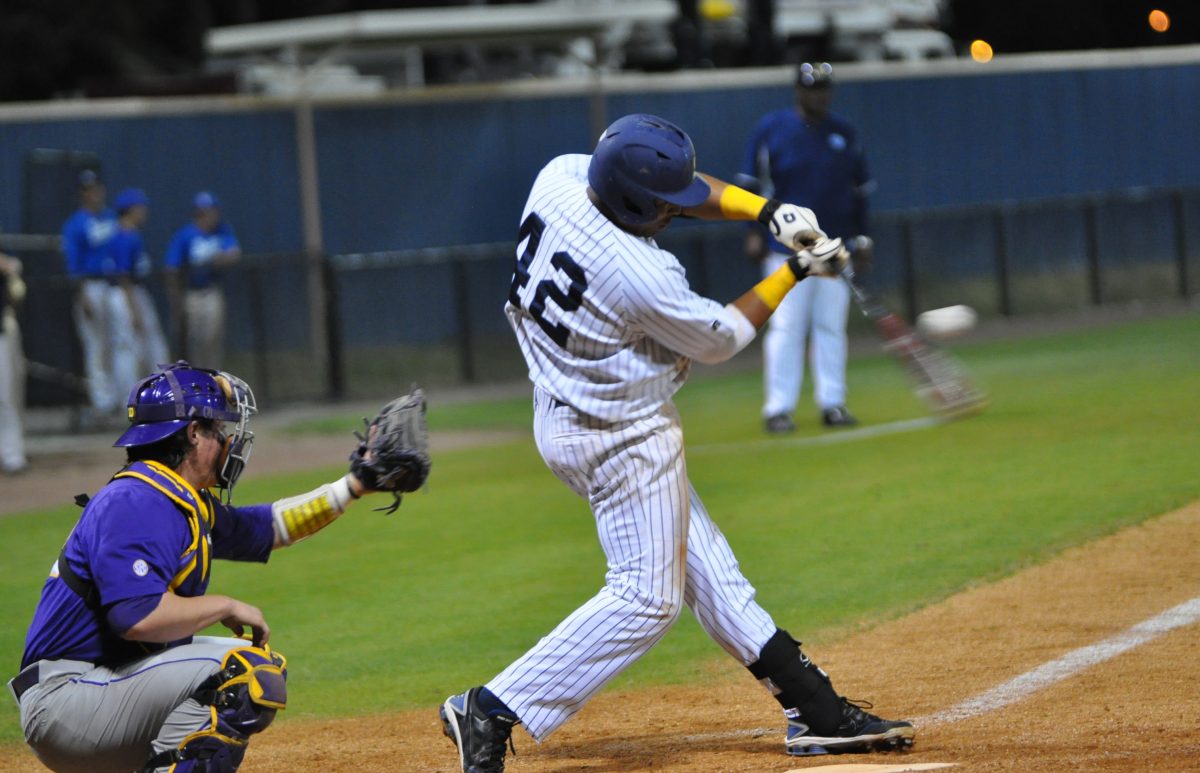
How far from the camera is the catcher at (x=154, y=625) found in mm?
4359

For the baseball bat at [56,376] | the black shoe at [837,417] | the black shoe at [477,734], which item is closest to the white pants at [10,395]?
the baseball bat at [56,376]

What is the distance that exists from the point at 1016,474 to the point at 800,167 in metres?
3.15

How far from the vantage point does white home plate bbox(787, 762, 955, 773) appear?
15.9 feet

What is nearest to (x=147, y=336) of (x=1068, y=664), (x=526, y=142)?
(x=526, y=142)

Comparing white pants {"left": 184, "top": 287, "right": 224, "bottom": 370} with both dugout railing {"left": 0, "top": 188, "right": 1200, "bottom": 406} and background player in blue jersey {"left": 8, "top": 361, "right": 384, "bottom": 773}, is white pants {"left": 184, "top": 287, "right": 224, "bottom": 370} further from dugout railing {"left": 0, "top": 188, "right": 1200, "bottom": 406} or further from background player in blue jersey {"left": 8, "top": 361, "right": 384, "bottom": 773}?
background player in blue jersey {"left": 8, "top": 361, "right": 384, "bottom": 773}

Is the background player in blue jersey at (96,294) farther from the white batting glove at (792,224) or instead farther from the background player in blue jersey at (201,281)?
the white batting glove at (792,224)

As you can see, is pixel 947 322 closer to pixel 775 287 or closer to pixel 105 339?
pixel 775 287

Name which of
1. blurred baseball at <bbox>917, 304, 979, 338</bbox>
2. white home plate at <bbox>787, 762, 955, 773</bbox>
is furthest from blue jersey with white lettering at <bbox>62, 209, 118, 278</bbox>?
white home plate at <bbox>787, 762, 955, 773</bbox>

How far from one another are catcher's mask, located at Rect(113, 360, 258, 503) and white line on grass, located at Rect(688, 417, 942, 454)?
7.41 m

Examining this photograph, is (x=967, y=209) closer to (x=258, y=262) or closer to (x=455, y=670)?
(x=258, y=262)

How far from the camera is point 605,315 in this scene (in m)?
4.84

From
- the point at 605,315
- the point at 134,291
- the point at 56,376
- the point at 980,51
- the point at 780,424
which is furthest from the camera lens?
the point at 980,51

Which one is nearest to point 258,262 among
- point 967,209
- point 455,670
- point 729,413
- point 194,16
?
point 729,413

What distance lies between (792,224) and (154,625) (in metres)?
2.36
